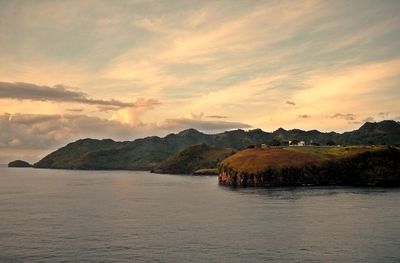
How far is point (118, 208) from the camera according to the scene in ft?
436

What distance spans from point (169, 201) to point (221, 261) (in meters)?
86.8

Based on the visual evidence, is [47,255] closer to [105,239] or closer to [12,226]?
[105,239]

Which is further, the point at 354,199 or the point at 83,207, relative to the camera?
the point at 354,199

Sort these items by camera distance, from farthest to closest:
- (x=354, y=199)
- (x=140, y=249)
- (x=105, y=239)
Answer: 1. (x=354, y=199)
2. (x=105, y=239)
3. (x=140, y=249)

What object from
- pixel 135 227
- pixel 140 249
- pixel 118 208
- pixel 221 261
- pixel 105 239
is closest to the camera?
pixel 221 261

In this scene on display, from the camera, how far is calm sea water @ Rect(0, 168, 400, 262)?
234ft

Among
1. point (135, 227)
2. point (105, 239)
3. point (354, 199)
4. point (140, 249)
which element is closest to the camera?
point (140, 249)

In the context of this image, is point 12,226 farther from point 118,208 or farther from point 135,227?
point 118,208

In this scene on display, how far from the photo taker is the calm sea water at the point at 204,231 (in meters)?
A: 71.2

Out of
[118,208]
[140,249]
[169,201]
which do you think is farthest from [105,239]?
[169,201]

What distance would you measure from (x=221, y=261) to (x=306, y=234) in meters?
27.3

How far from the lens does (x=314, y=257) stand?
69.8 metres

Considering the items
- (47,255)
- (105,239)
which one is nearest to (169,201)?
(105,239)

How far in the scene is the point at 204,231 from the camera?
301 feet
